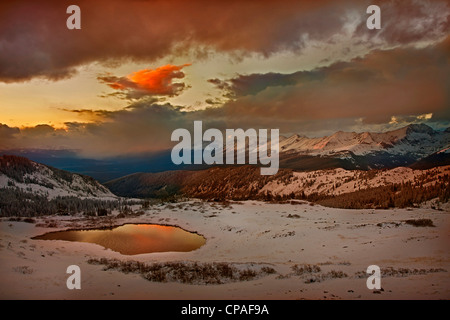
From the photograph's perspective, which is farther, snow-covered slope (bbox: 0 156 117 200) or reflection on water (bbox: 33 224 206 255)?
snow-covered slope (bbox: 0 156 117 200)

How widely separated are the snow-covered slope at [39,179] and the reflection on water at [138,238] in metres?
52.6

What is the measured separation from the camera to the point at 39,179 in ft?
310

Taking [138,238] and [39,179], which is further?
[39,179]

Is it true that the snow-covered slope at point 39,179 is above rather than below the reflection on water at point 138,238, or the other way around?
above

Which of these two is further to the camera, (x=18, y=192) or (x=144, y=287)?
(x=18, y=192)

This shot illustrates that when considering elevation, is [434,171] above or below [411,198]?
above

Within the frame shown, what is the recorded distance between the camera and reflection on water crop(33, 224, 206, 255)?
2859cm

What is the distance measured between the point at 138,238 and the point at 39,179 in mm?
80586

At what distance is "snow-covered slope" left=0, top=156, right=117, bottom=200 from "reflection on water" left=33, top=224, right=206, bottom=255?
5263 cm

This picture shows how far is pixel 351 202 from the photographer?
227ft

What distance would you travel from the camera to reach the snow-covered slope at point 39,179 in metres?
81.6
